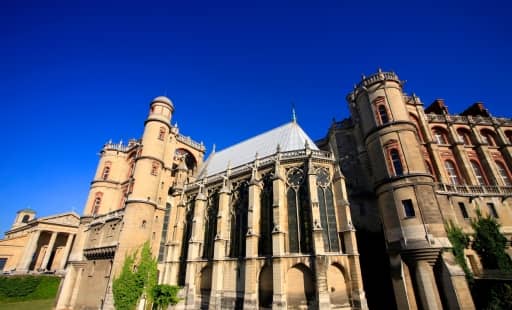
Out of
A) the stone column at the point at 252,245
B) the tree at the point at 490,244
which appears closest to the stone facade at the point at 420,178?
the tree at the point at 490,244

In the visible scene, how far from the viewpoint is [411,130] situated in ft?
71.4

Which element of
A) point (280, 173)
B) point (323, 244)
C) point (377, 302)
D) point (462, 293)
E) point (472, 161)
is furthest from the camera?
point (472, 161)

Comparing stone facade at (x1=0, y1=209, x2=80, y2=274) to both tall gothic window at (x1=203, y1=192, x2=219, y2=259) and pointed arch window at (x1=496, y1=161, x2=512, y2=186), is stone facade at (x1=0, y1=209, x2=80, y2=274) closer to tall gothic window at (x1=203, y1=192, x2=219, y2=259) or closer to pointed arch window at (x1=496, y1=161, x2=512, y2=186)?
tall gothic window at (x1=203, y1=192, x2=219, y2=259)

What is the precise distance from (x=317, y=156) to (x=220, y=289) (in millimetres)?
15765

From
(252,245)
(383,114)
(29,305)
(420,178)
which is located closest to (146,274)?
(252,245)

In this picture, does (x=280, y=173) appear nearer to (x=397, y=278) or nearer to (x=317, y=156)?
(x=317, y=156)

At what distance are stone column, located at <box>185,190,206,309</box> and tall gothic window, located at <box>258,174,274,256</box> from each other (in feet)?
26.4

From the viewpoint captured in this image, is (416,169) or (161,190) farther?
(161,190)

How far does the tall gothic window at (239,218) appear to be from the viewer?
A: 78.8 feet

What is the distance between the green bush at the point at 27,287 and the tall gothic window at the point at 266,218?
35.8 metres

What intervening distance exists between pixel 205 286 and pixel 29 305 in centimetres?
2566

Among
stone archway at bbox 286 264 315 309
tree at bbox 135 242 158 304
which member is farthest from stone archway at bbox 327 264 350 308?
tree at bbox 135 242 158 304

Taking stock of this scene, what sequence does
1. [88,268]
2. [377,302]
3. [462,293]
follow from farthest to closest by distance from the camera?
1. [88,268]
2. [377,302]
3. [462,293]

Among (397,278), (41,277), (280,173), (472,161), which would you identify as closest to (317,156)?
(280,173)
